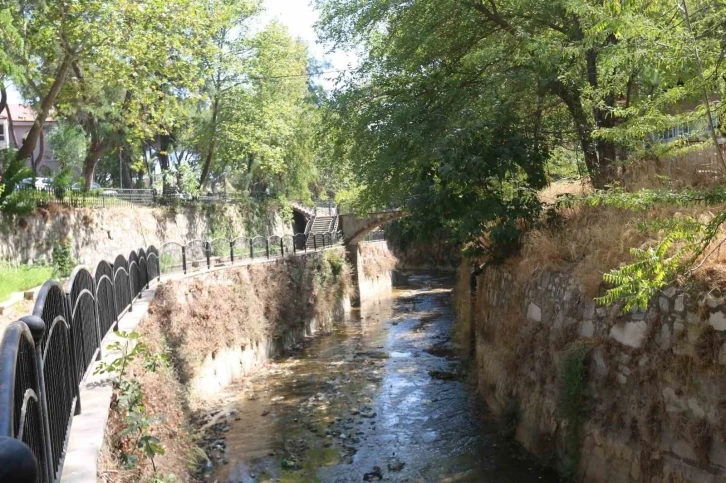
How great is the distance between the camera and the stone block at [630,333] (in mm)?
7066

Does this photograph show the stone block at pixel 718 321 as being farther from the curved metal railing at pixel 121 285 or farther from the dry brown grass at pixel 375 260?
the dry brown grass at pixel 375 260

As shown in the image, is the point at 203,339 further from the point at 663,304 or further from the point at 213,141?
the point at 213,141

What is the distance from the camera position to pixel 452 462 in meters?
9.01

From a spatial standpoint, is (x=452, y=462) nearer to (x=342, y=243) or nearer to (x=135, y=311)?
(x=135, y=311)

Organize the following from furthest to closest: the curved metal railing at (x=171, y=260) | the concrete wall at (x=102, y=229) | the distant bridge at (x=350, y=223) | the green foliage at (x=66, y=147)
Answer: the green foliage at (x=66, y=147)
the distant bridge at (x=350, y=223)
the concrete wall at (x=102, y=229)
the curved metal railing at (x=171, y=260)

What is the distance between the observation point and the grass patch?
460 inches

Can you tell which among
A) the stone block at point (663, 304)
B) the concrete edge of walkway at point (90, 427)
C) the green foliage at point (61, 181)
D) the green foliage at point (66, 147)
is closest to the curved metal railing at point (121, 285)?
the concrete edge of walkway at point (90, 427)

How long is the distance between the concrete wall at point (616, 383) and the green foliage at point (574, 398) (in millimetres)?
13

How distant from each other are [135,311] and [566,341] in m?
6.75

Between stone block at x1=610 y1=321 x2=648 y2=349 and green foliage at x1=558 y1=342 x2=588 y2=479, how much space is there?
522 millimetres

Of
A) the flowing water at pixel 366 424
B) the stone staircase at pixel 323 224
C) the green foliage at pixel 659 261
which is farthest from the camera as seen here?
the stone staircase at pixel 323 224

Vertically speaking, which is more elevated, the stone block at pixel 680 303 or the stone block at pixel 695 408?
the stone block at pixel 680 303

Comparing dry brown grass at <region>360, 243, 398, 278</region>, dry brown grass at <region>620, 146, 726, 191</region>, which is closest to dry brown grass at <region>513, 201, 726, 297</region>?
dry brown grass at <region>620, 146, 726, 191</region>

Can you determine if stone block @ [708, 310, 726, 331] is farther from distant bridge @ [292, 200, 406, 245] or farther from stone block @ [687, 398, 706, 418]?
distant bridge @ [292, 200, 406, 245]
